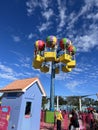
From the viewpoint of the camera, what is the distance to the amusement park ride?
16.8 meters

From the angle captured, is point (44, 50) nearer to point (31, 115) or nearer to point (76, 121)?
point (31, 115)

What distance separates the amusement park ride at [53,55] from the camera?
16812 mm

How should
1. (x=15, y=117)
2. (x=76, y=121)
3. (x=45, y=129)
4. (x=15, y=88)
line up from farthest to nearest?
(x=45, y=129) → (x=15, y=88) → (x=15, y=117) → (x=76, y=121)

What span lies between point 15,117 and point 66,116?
11187 millimetres

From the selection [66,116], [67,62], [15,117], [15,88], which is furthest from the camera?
[66,116]

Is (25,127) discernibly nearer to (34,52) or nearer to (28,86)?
(28,86)

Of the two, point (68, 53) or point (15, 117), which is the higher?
point (68, 53)

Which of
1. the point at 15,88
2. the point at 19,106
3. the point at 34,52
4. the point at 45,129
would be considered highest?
the point at 34,52

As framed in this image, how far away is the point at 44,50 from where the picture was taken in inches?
683

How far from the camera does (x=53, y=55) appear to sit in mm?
16688

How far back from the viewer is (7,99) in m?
11.7

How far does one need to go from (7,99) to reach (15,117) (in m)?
1.51

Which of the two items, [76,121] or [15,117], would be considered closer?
[76,121]

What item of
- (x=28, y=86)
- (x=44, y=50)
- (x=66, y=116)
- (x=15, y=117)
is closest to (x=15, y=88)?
(x=28, y=86)
